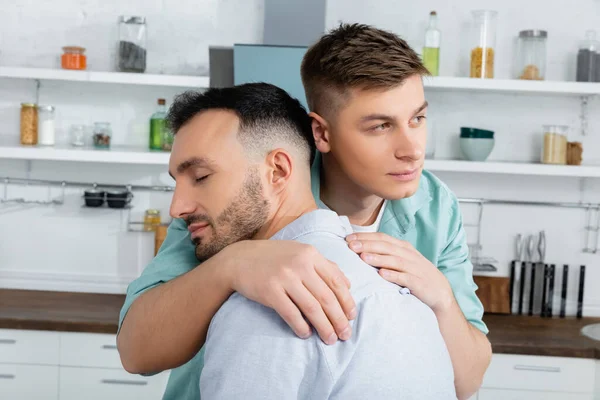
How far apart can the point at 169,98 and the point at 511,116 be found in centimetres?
147

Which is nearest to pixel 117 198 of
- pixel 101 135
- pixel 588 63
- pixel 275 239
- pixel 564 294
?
pixel 101 135

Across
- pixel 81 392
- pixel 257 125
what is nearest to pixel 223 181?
pixel 257 125

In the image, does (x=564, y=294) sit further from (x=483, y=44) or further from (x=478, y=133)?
(x=483, y=44)

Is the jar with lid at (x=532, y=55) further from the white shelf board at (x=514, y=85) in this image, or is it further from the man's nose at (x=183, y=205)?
the man's nose at (x=183, y=205)

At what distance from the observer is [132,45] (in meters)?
3.15

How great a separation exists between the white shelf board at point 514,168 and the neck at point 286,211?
1939mm

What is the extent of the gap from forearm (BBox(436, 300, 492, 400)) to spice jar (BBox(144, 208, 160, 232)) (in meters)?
2.09

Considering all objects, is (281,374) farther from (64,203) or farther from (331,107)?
(64,203)

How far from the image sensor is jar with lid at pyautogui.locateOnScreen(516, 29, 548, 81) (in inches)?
124

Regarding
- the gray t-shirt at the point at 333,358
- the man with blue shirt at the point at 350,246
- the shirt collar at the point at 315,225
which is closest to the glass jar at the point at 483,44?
the man with blue shirt at the point at 350,246

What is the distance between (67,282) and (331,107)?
234 centimetres

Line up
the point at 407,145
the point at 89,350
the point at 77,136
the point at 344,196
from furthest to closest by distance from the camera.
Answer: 1. the point at 77,136
2. the point at 89,350
3. the point at 344,196
4. the point at 407,145

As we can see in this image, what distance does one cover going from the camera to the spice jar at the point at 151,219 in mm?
3260

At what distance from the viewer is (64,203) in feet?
11.1
